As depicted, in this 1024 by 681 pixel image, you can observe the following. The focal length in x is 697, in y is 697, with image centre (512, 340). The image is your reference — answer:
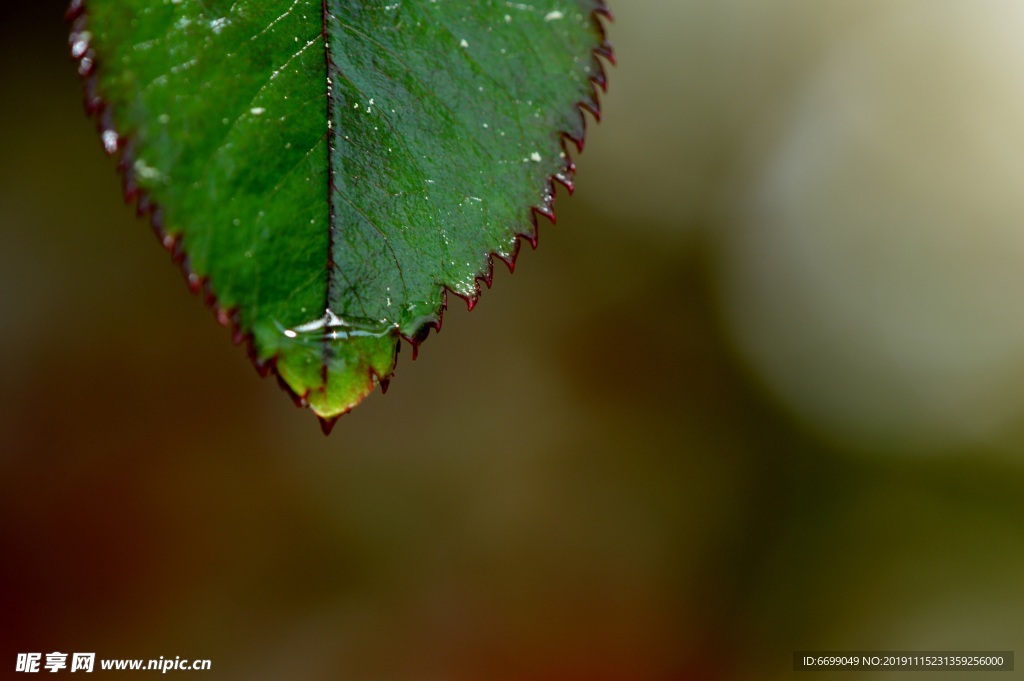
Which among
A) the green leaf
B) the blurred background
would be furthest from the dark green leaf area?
the blurred background

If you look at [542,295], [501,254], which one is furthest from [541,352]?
[501,254]

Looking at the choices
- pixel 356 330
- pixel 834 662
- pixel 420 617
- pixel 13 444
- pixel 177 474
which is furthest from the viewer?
pixel 834 662

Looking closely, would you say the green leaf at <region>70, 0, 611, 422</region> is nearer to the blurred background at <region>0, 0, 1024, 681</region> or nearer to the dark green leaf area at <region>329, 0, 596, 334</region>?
the dark green leaf area at <region>329, 0, 596, 334</region>

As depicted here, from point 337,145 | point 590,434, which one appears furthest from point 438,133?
point 590,434

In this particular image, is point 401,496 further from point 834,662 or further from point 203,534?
point 834,662

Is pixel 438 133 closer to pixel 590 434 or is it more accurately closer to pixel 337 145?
pixel 337 145

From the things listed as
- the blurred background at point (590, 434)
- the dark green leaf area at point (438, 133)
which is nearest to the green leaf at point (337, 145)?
the dark green leaf area at point (438, 133)
